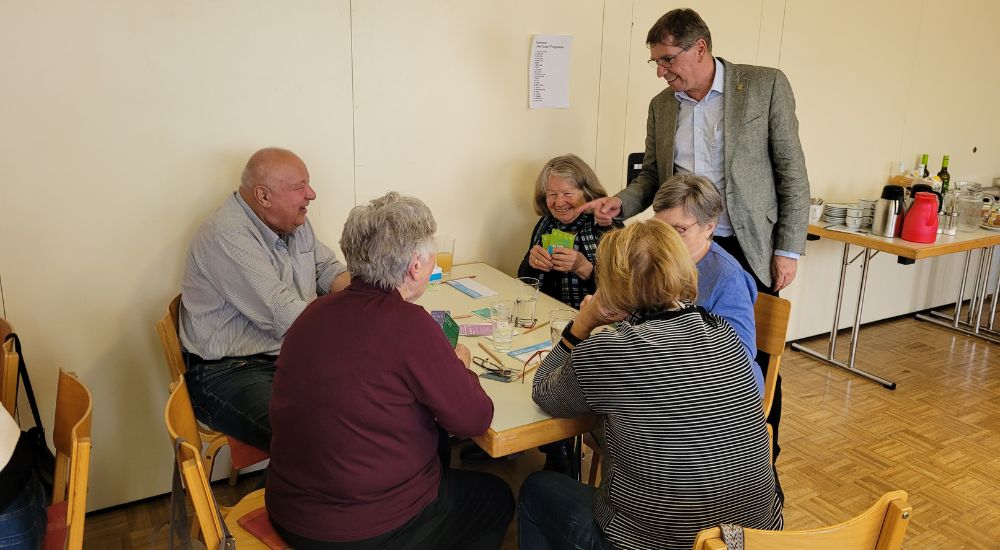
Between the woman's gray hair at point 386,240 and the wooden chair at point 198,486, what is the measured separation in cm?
50

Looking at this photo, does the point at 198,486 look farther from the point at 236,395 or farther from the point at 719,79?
the point at 719,79

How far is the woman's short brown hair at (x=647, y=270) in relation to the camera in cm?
168

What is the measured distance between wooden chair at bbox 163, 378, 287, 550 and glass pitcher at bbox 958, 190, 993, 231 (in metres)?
4.28

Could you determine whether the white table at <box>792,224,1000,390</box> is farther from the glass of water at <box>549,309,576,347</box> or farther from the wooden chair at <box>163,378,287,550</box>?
the wooden chair at <box>163,378,287,550</box>

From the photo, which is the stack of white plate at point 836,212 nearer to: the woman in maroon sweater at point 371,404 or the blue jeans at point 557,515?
the blue jeans at point 557,515

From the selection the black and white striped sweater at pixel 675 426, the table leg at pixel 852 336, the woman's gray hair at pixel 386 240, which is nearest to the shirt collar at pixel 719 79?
the black and white striped sweater at pixel 675 426

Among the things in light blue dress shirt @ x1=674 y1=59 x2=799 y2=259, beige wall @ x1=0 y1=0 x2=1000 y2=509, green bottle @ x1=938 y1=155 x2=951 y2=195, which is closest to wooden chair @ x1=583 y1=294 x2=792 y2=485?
light blue dress shirt @ x1=674 y1=59 x2=799 y2=259

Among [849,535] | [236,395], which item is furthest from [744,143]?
[236,395]

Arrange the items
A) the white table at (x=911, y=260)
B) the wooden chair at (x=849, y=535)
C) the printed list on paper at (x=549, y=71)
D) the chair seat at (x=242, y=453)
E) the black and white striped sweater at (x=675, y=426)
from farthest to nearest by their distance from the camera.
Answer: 1. the white table at (x=911, y=260)
2. the printed list on paper at (x=549, y=71)
3. the chair seat at (x=242, y=453)
4. the black and white striped sweater at (x=675, y=426)
5. the wooden chair at (x=849, y=535)

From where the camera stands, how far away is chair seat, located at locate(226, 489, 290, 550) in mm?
1749

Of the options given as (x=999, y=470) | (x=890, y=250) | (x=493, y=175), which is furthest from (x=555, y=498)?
(x=890, y=250)

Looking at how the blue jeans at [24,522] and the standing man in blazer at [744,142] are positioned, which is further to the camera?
the standing man in blazer at [744,142]

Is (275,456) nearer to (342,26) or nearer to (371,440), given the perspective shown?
(371,440)

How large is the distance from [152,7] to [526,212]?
182 cm
